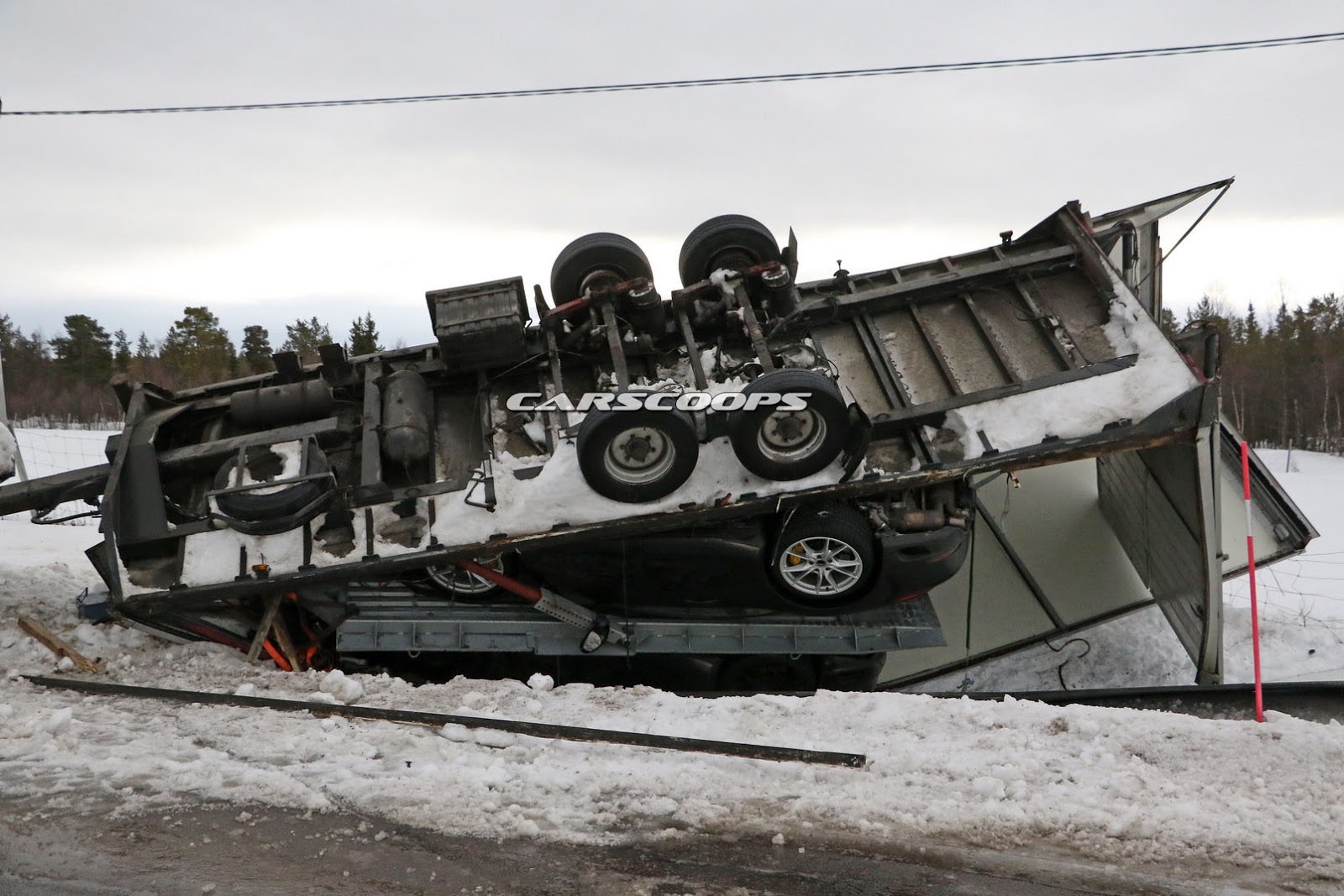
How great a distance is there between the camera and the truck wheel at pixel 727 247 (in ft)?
22.4

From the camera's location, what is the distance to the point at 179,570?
591cm

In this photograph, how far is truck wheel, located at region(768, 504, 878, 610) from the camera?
5.80 m

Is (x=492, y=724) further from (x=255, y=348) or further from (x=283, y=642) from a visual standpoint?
(x=255, y=348)

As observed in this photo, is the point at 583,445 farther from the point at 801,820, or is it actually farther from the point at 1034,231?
the point at 1034,231

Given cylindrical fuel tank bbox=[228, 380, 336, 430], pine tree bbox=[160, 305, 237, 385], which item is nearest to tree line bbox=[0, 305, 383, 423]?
pine tree bbox=[160, 305, 237, 385]

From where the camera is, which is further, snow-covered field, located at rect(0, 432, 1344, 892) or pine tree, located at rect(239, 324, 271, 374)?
pine tree, located at rect(239, 324, 271, 374)

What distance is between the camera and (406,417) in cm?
618

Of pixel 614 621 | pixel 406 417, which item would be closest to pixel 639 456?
pixel 614 621

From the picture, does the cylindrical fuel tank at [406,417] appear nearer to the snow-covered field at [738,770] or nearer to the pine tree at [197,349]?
the snow-covered field at [738,770]

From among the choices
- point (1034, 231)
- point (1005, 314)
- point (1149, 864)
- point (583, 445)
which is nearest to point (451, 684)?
point (583, 445)

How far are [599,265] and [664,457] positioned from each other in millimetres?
1911

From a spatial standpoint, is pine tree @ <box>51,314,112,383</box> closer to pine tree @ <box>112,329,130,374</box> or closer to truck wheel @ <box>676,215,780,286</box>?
pine tree @ <box>112,329,130,374</box>

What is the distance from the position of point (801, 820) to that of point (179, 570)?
170 inches

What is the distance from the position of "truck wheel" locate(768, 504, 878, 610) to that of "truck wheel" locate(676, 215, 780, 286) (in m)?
2.07
